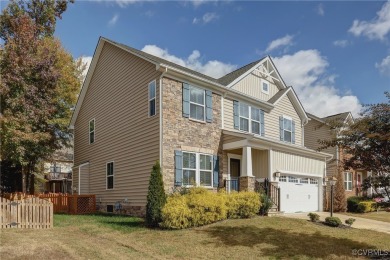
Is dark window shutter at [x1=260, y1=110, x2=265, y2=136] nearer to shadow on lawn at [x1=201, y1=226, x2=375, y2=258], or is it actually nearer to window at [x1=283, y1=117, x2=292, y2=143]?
window at [x1=283, y1=117, x2=292, y2=143]

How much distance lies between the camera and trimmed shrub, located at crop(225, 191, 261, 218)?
1419cm

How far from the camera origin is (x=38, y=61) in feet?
64.6

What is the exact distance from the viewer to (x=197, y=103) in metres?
16.7

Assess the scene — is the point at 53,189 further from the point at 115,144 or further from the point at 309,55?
the point at 309,55

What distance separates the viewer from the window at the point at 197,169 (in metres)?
15.6

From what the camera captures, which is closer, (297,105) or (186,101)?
(186,101)

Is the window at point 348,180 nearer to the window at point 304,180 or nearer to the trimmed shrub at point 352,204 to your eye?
the trimmed shrub at point 352,204

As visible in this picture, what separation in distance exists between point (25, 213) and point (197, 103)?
844 cm

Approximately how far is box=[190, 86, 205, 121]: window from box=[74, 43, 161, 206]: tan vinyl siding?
176 cm

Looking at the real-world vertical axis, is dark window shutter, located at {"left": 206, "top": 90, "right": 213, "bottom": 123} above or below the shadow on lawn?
above

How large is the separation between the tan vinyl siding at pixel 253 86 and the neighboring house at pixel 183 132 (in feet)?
0.19

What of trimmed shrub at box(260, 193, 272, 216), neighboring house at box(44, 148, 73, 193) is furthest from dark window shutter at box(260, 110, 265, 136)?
neighboring house at box(44, 148, 73, 193)

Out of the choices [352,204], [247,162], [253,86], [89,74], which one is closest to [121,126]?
[89,74]

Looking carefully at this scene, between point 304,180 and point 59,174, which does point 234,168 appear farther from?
point 59,174
